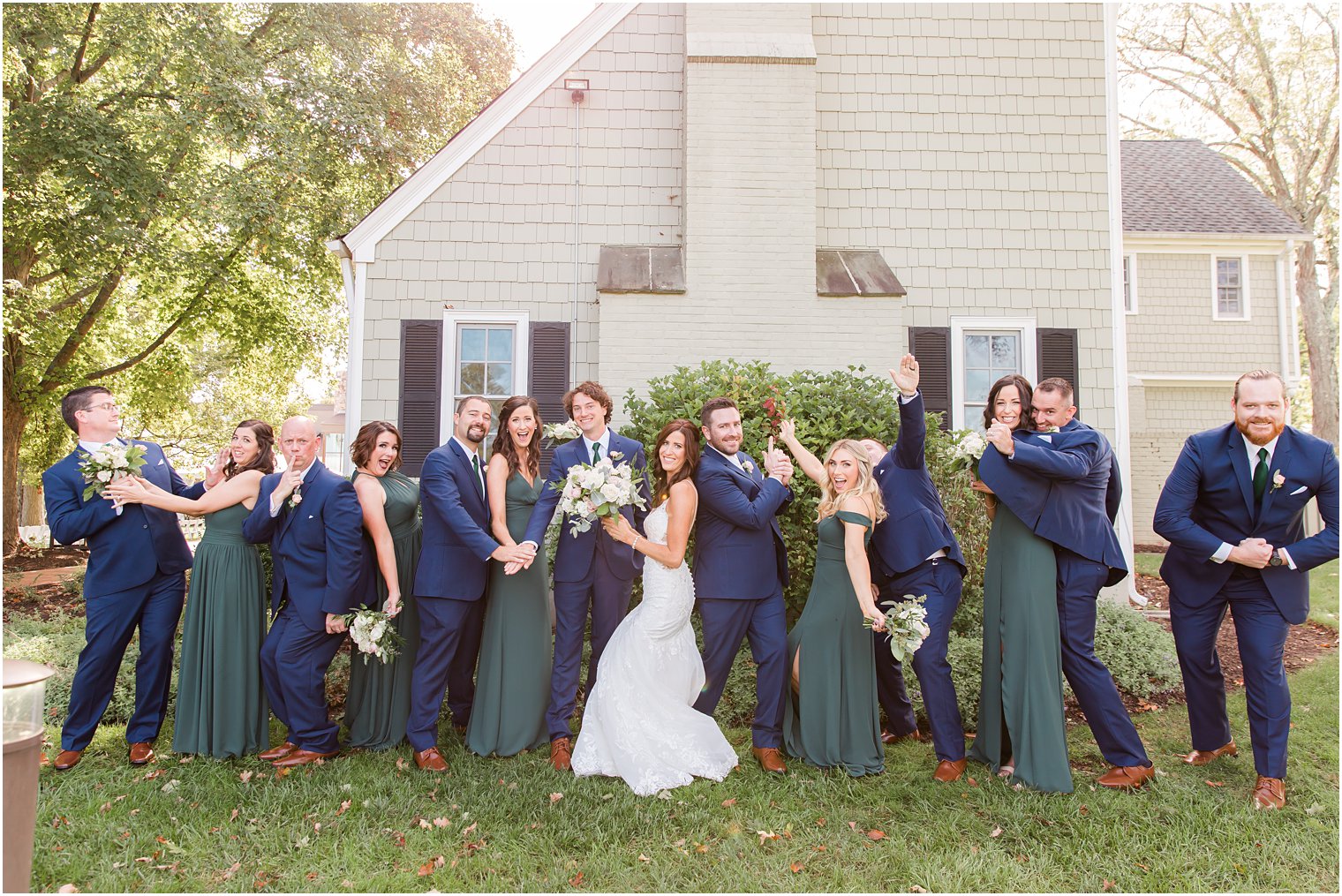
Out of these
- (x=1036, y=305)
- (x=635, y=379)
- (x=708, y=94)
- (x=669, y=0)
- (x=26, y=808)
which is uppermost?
(x=669, y=0)

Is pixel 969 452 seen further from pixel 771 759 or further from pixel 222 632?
pixel 222 632

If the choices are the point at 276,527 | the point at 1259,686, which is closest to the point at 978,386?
the point at 1259,686

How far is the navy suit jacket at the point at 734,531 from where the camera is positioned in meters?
4.87

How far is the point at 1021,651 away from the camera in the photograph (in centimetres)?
474

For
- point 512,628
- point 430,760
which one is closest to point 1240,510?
point 512,628

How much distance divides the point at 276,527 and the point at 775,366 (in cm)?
558

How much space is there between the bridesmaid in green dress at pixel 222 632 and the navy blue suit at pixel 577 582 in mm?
1815

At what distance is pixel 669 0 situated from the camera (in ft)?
33.0

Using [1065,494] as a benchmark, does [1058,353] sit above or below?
above

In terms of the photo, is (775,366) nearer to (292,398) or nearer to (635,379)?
(635,379)

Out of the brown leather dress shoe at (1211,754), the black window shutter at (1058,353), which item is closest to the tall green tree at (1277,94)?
the black window shutter at (1058,353)

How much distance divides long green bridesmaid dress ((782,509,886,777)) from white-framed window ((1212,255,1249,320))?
1704cm

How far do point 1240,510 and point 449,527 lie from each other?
4.62m

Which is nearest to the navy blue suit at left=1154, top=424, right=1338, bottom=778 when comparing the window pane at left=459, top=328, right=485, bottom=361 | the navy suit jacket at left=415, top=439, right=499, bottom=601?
the navy suit jacket at left=415, top=439, right=499, bottom=601
